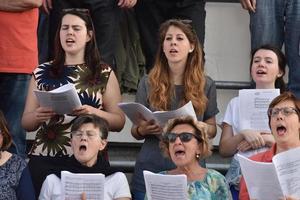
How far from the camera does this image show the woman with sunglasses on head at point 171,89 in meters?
6.09

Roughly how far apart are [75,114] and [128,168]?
1.17m

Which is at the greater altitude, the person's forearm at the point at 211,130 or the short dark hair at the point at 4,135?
the short dark hair at the point at 4,135

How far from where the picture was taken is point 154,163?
20.0ft

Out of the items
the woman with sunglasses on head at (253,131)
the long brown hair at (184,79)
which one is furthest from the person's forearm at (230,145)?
the long brown hair at (184,79)

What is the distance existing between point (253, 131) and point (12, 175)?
1.51 m

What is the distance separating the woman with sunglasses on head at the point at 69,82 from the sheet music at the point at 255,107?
780 mm

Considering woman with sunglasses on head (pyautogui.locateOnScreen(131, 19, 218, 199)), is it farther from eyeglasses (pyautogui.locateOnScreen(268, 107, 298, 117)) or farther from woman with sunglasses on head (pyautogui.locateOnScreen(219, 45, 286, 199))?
eyeglasses (pyautogui.locateOnScreen(268, 107, 298, 117))

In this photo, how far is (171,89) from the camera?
625 centimetres

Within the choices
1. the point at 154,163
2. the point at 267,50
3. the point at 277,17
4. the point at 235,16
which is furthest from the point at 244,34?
the point at 154,163

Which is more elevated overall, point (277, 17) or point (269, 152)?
point (277, 17)

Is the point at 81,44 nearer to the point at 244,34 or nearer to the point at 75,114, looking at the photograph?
the point at 75,114

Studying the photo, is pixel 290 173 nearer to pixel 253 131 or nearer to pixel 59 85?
pixel 253 131

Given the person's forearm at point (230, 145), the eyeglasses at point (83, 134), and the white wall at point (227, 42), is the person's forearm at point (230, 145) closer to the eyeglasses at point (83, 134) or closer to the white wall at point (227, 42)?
the eyeglasses at point (83, 134)

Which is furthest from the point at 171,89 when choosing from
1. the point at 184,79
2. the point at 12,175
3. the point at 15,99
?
the point at 12,175
